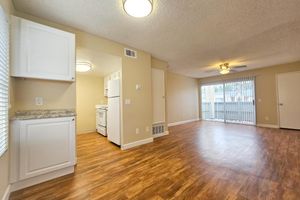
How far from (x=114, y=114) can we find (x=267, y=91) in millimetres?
6356

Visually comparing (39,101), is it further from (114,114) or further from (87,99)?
(87,99)

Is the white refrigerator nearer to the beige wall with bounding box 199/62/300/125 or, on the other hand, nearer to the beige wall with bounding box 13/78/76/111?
the beige wall with bounding box 13/78/76/111

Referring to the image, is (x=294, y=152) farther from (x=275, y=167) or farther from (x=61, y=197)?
(x=61, y=197)

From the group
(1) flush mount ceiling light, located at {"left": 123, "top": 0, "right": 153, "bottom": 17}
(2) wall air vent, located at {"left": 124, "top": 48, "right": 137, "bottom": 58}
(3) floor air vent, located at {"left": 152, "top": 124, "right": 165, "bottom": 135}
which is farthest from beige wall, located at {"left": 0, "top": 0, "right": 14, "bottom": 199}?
(3) floor air vent, located at {"left": 152, "top": 124, "right": 165, "bottom": 135}

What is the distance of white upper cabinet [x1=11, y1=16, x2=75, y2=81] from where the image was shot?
179 centimetres

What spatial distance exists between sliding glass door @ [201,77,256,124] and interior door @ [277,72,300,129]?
897 mm

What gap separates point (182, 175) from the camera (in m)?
2.01

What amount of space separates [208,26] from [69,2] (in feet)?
7.90

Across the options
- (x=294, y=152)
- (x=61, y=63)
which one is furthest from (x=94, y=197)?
(x=294, y=152)

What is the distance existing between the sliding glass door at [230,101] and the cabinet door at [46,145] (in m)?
6.96

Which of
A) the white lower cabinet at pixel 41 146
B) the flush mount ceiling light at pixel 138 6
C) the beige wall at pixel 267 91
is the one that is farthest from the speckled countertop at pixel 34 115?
the beige wall at pixel 267 91

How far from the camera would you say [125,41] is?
10.1 ft

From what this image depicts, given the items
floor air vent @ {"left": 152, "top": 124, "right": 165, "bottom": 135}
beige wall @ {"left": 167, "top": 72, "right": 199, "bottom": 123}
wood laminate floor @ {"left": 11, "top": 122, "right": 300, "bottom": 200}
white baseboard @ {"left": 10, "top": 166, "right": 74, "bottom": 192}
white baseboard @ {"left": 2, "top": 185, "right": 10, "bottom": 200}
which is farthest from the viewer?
beige wall @ {"left": 167, "top": 72, "right": 199, "bottom": 123}

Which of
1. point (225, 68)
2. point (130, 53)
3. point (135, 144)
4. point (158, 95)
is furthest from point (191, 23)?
point (225, 68)
